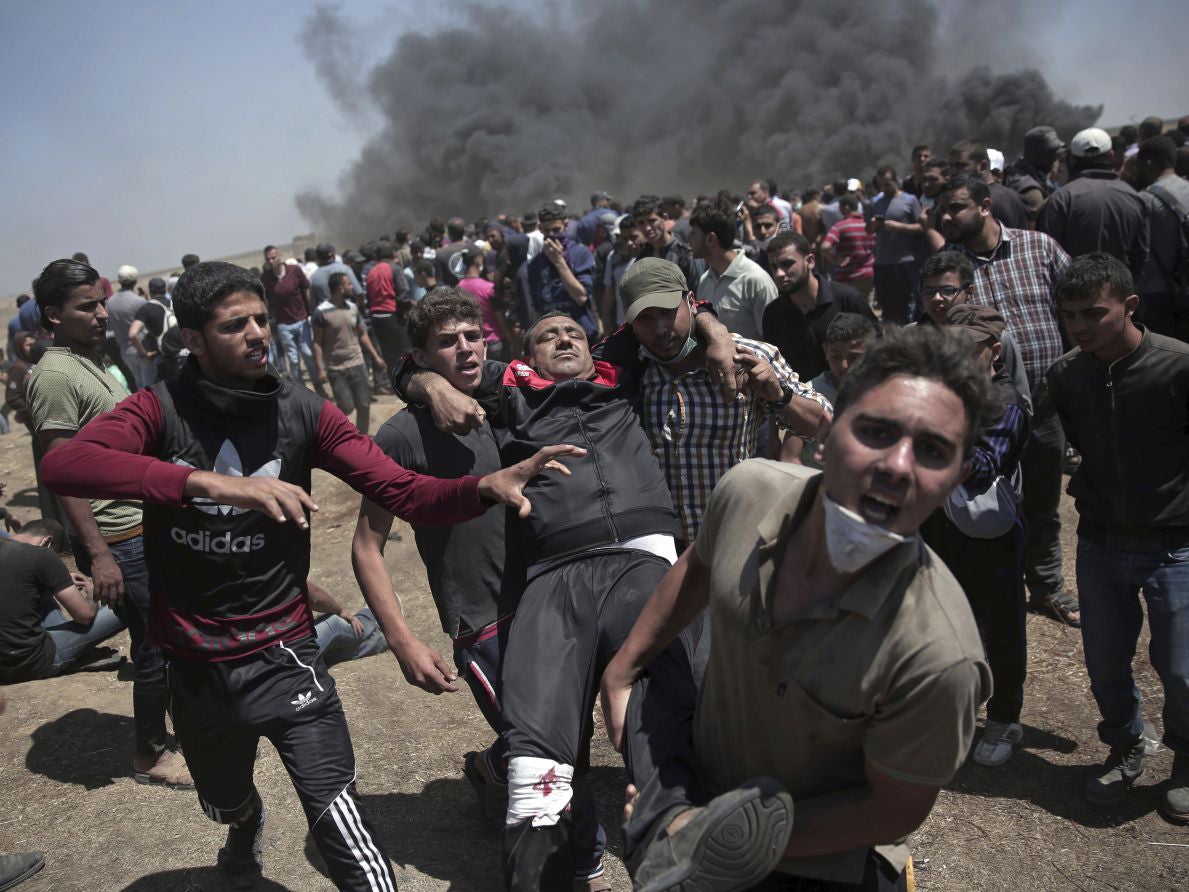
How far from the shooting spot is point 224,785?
10.1 feet

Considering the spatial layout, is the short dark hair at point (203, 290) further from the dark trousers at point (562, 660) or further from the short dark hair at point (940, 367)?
the short dark hair at point (940, 367)

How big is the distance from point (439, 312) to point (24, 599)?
308cm

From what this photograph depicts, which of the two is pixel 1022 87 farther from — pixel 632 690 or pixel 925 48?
pixel 632 690

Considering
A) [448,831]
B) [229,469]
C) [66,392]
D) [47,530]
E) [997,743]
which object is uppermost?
[66,392]

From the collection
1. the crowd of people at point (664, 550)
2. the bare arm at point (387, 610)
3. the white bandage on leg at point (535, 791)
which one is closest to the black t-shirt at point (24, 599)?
the crowd of people at point (664, 550)

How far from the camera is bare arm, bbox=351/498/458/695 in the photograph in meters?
2.99

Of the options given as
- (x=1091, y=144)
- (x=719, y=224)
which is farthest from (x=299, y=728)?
(x=1091, y=144)

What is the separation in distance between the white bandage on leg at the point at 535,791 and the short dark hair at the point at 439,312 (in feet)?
5.29

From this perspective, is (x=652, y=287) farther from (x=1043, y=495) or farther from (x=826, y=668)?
(x=1043, y=495)

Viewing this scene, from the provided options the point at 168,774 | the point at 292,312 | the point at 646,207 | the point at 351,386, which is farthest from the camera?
the point at 292,312

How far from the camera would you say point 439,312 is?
135 inches

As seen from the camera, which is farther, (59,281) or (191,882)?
(59,281)

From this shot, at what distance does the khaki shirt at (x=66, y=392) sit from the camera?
406 cm

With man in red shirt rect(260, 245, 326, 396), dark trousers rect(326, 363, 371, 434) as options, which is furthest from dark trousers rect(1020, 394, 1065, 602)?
man in red shirt rect(260, 245, 326, 396)
